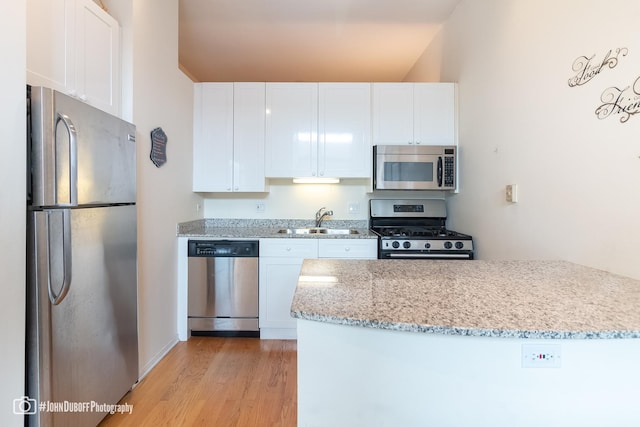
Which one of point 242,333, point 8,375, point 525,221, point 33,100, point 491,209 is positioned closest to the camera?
point 8,375

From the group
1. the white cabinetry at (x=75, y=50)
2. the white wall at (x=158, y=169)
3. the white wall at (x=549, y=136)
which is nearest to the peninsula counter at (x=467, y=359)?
the white wall at (x=549, y=136)

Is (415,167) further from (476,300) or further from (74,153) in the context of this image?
(74,153)

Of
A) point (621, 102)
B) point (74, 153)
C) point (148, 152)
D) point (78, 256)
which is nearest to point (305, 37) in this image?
point (148, 152)

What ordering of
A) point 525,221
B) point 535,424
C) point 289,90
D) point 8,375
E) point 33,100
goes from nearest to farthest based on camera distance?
point 535,424 < point 8,375 < point 33,100 < point 525,221 < point 289,90

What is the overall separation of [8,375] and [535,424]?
175 cm

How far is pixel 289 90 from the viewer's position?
297cm

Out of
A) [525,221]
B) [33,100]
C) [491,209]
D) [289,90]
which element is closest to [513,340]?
[525,221]

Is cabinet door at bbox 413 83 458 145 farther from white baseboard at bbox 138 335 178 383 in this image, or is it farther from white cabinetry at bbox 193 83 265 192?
white baseboard at bbox 138 335 178 383

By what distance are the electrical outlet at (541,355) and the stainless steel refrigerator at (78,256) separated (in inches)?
67.7

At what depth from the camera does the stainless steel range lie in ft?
8.16

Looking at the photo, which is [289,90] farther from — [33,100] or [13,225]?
[13,225]

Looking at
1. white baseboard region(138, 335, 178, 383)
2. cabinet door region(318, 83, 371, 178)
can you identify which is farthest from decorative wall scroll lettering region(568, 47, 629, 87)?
white baseboard region(138, 335, 178, 383)

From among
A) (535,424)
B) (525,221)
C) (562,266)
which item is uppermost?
(525,221)

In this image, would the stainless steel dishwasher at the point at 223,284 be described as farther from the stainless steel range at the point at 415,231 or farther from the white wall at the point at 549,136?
the white wall at the point at 549,136
